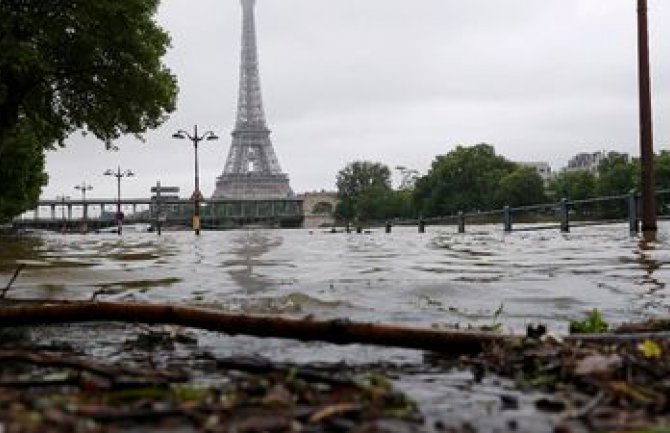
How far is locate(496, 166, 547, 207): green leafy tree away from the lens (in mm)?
115125

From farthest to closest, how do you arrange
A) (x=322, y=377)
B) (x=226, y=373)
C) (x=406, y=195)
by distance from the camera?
(x=406, y=195), (x=226, y=373), (x=322, y=377)

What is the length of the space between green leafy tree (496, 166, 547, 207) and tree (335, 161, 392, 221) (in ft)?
144

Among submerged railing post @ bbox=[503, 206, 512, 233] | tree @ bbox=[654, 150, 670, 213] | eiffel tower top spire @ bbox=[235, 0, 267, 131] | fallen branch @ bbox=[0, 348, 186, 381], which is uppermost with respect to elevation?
eiffel tower top spire @ bbox=[235, 0, 267, 131]

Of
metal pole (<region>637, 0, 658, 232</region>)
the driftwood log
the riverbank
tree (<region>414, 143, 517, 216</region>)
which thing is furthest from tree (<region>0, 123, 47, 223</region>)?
tree (<region>414, 143, 517, 216</region>)

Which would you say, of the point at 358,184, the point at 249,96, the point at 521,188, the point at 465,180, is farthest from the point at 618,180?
the point at 358,184

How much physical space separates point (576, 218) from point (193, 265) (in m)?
58.1

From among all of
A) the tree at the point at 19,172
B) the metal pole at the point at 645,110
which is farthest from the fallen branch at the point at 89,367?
the tree at the point at 19,172

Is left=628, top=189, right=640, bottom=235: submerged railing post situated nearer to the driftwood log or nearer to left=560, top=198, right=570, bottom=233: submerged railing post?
left=560, top=198, right=570, bottom=233: submerged railing post

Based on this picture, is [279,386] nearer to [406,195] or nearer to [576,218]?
[576,218]

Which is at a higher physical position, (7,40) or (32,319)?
(7,40)

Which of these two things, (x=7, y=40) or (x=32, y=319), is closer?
(x=32, y=319)

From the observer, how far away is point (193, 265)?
11609mm

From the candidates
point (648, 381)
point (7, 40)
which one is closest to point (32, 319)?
point (648, 381)

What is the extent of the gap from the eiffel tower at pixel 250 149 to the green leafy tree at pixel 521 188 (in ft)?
176
